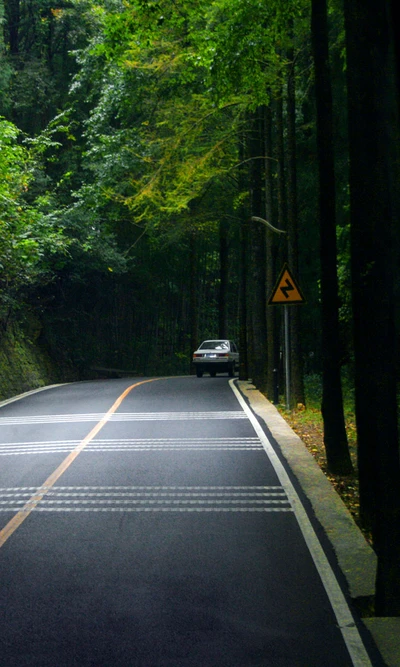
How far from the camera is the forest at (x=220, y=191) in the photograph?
7719mm

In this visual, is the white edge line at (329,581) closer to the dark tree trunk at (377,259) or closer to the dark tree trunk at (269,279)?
the dark tree trunk at (377,259)

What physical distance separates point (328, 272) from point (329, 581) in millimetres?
6545

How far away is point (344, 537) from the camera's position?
9.05m

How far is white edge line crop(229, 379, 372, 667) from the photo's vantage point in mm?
6047

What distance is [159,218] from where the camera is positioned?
88.4 ft

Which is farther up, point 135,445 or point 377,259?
point 377,259

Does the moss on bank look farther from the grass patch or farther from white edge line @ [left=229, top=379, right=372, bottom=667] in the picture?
white edge line @ [left=229, top=379, right=372, bottom=667]

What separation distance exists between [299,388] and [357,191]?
14.7 metres

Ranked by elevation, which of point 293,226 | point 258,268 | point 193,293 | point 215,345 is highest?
point 293,226

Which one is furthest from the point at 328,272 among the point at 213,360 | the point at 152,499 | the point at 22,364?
the point at 213,360

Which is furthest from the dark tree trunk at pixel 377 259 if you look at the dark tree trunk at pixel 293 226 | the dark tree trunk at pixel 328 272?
the dark tree trunk at pixel 293 226

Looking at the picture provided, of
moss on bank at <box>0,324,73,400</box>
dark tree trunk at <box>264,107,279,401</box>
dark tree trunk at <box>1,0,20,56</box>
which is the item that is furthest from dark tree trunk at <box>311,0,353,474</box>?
dark tree trunk at <box>1,0,20,56</box>

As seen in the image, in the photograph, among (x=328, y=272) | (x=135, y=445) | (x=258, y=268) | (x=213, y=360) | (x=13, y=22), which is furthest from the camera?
(x=13, y=22)

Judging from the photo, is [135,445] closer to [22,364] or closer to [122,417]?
[122,417]
